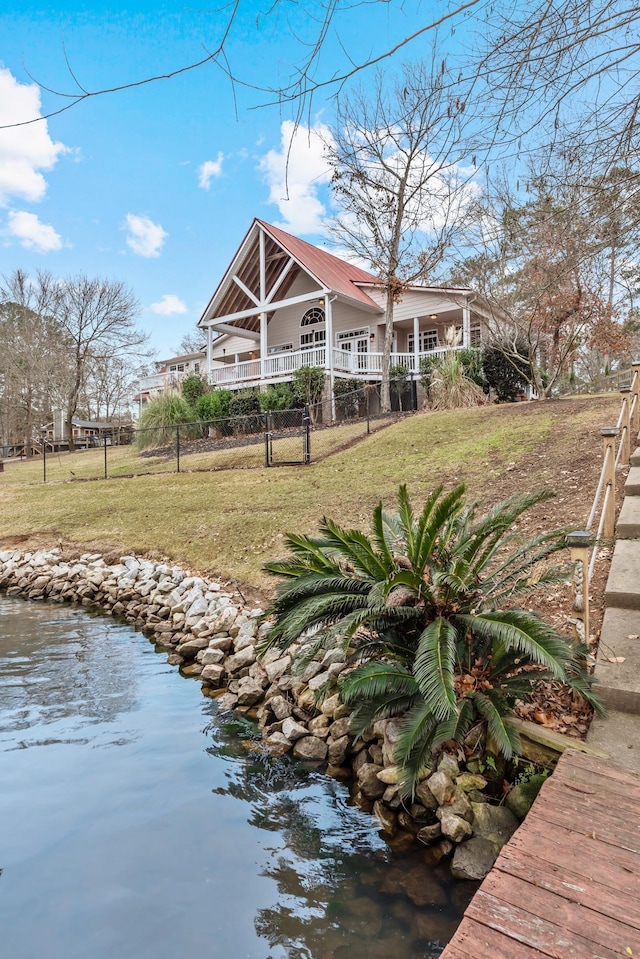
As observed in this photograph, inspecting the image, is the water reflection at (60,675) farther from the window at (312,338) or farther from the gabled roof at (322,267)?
the window at (312,338)

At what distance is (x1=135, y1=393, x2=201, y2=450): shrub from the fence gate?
359cm

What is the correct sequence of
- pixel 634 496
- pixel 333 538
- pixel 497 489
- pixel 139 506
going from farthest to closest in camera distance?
pixel 139 506 < pixel 497 489 < pixel 634 496 < pixel 333 538

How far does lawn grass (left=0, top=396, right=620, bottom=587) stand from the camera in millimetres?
7734

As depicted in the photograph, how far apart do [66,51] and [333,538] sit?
3.00m

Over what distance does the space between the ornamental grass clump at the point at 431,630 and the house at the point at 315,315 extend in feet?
48.9

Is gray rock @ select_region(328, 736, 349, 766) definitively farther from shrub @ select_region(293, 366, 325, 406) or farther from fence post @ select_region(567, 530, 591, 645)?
shrub @ select_region(293, 366, 325, 406)

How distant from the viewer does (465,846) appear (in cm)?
244

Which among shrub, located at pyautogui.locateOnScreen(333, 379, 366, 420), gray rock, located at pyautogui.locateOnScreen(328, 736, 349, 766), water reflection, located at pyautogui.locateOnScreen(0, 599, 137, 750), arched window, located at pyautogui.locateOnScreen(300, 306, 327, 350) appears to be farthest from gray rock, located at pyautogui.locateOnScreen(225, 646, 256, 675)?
arched window, located at pyautogui.locateOnScreen(300, 306, 327, 350)

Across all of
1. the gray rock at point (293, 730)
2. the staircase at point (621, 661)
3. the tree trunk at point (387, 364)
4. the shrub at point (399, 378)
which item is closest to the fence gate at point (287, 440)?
the tree trunk at point (387, 364)

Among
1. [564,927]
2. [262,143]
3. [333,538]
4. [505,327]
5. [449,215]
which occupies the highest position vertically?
[449,215]

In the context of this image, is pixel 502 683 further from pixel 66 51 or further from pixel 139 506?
pixel 139 506

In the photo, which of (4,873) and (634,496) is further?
(634,496)

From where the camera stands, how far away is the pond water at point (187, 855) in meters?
2.14

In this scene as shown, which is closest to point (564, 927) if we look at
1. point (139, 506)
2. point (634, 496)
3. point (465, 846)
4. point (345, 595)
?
point (465, 846)
